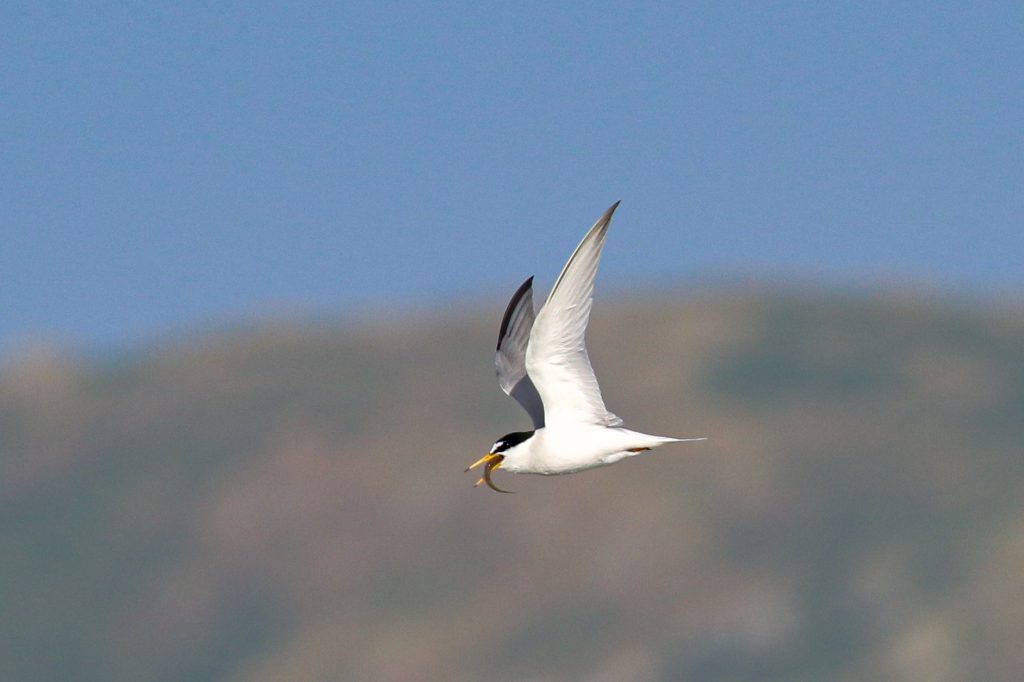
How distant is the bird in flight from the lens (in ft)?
83.7

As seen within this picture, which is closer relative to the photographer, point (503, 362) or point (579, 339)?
point (579, 339)

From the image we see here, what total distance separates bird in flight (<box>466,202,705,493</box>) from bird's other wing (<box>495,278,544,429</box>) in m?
1.06

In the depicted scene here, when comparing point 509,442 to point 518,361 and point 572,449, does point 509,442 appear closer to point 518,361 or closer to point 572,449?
point 572,449

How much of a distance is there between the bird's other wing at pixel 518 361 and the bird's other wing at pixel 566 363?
6.24 feet

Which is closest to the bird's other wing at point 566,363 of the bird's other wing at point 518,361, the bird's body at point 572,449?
the bird's body at point 572,449

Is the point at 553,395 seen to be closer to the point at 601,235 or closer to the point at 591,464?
the point at 591,464

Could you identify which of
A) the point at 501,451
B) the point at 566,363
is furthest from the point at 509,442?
the point at 566,363

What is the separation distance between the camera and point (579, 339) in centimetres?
2659

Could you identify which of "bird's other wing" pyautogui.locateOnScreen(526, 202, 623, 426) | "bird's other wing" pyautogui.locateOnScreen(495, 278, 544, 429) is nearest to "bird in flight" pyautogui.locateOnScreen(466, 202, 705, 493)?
"bird's other wing" pyautogui.locateOnScreen(526, 202, 623, 426)

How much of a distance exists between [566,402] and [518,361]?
2479 mm

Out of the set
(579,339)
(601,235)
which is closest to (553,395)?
(579,339)

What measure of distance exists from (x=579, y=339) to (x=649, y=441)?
89.7 inches

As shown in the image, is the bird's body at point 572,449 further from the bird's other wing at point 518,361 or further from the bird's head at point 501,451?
the bird's other wing at point 518,361

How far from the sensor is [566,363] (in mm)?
26703
